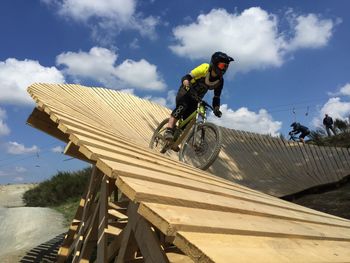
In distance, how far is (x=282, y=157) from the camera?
1252cm

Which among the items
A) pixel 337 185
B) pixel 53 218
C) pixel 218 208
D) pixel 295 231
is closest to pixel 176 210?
pixel 218 208

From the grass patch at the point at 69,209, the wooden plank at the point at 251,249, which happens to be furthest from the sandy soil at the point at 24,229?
the wooden plank at the point at 251,249

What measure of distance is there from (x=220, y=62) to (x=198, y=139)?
4.85 ft

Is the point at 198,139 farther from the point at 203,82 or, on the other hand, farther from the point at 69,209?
the point at 69,209

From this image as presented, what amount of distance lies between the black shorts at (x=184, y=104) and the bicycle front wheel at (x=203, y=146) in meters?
0.55

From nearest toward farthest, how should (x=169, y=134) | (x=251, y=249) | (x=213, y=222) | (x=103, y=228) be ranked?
(x=251, y=249) < (x=213, y=222) < (x=103, y=228) < (x=169, y=134)

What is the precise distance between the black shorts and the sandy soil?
4.66 metres

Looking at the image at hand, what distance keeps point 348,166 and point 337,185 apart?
1.12m

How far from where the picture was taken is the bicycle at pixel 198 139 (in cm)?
716

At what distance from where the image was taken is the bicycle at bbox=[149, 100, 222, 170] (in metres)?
7.16

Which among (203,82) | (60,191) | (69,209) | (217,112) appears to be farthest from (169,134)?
(60,191)

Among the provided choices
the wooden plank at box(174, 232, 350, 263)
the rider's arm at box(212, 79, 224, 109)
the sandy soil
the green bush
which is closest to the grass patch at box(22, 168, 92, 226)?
the green bush

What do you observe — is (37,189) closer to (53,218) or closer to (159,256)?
(53,218)

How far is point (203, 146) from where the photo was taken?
743 cm
